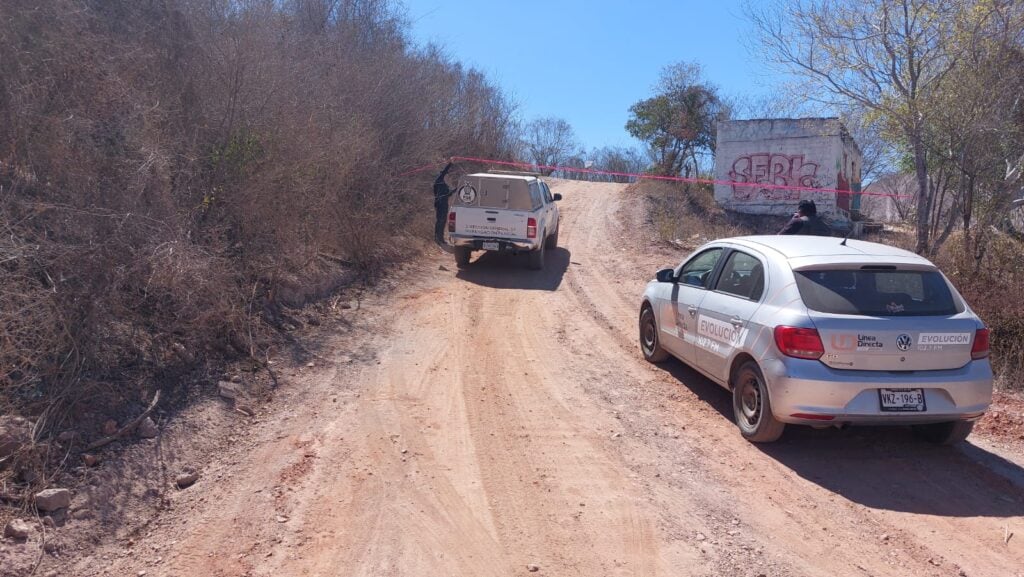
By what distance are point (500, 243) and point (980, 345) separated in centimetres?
903

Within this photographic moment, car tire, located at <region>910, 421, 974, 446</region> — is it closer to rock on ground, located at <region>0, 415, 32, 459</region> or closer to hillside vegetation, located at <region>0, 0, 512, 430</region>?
hillside vegetation, located at <region>0, 0, 512, 430</region>

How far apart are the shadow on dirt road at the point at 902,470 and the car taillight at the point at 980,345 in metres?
0.88

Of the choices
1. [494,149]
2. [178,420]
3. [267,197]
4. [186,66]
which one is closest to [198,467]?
[178,420]

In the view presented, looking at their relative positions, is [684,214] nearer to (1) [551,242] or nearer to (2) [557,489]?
(1) [551,242]

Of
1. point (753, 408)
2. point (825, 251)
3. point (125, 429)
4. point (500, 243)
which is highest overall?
point (825, 251)

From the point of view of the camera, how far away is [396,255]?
13.5 m

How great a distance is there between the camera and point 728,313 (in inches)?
253

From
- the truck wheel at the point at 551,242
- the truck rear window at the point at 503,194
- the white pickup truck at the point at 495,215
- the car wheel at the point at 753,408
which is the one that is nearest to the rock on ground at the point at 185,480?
the car wheel at the point at 753,408

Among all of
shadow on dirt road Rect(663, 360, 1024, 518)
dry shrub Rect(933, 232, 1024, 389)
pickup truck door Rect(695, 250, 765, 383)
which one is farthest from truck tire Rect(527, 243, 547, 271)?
shadow on dirt road Rect(663, 360, 1024, 518)

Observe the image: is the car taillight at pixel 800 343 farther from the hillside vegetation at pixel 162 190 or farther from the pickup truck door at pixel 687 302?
the hillside vegetation at pixel 162 190

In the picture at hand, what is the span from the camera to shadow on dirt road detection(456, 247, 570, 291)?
43.4 feet

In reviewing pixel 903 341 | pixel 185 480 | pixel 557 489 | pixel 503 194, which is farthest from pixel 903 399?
pixel 503 194

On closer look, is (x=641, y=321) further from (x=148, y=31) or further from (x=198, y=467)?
(x=148, y=31)

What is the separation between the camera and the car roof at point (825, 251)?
5.85 m
